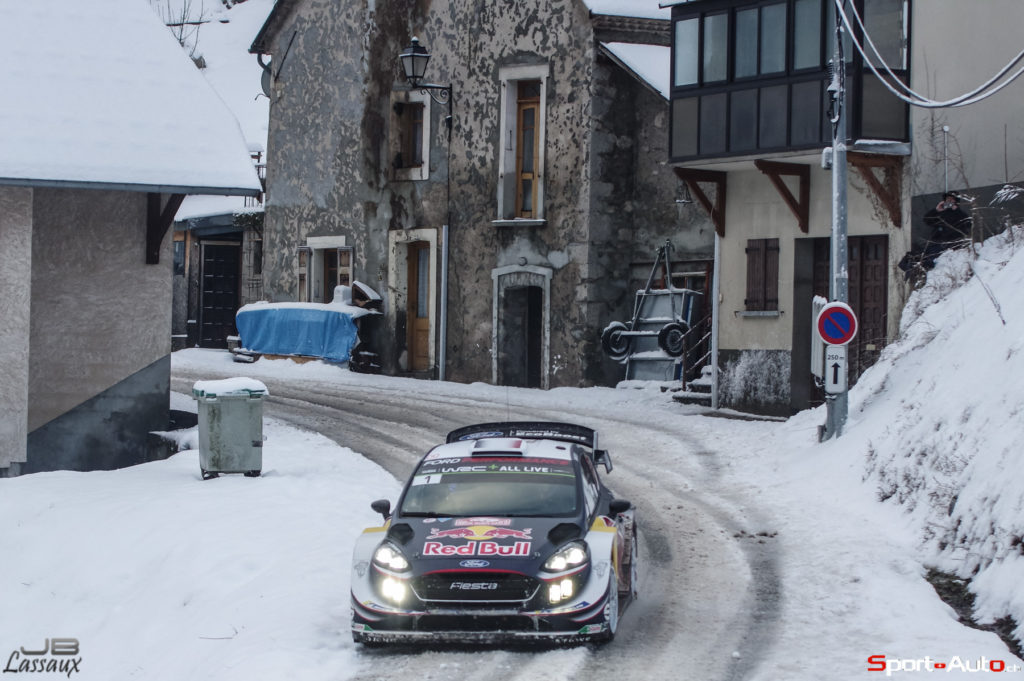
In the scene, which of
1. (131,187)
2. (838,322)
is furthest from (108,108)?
(838,322)

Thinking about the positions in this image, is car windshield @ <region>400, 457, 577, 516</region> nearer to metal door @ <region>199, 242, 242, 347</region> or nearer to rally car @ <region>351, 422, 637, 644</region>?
rally car @ <region>351, 422, 637, 644</region>

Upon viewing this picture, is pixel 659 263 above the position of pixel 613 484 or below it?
above

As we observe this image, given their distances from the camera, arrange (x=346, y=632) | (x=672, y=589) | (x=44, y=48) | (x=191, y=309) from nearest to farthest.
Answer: (x=346, y=632) → (x=672, y=589) → (x=44, y=48) → (x=191, y=309)

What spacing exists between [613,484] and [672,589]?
15.4 feet

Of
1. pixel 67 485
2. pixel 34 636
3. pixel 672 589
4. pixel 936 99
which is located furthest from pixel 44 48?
pixel 936 99

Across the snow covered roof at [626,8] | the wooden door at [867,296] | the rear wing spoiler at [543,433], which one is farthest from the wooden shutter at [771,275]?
the rear wing spoiler at [543,433]

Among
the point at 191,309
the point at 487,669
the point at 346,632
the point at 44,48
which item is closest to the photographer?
the point at 487,669

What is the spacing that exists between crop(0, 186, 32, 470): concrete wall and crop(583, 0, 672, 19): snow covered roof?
48.4 ft

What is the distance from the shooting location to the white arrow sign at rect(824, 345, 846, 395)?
1611 centimetres

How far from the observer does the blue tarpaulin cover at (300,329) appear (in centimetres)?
3003

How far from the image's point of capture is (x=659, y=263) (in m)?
26.8

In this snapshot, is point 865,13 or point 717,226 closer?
point 865,13

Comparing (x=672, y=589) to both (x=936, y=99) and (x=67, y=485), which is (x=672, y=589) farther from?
(x=936, y=99)

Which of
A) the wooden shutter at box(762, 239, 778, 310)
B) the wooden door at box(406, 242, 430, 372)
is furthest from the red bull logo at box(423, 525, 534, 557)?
the wooden door at box(406, 242, 430, 372)
